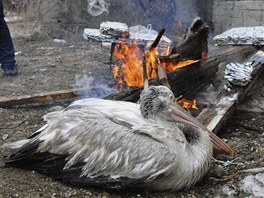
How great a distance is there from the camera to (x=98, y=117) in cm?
302

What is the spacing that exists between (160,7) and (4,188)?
7.49 meters

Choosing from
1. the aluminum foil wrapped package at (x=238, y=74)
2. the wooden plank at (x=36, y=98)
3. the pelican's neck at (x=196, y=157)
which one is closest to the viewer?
the pelican's neck at (x=196, y=157)

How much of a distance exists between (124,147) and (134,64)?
7.68ft

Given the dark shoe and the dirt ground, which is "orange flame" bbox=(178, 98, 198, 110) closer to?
the dirt ground

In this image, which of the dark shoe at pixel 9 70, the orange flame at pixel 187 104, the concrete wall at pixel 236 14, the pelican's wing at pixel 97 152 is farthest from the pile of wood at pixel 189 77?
the concrete wall at pixel 236 14

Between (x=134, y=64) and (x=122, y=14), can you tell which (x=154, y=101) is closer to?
(x=134, y=64)

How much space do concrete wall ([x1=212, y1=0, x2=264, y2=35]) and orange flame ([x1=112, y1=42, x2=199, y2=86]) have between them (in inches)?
139

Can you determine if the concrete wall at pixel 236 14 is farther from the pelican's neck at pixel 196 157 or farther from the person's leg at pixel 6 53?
the pelican's neck at pixel 196 157

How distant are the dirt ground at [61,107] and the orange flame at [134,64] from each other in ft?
1.45

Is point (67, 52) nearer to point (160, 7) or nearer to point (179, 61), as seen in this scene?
point (160, 7)

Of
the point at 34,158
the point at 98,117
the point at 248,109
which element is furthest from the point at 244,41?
the point at 34,158

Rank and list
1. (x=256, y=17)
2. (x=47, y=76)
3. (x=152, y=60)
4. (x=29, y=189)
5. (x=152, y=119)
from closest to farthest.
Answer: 1. (x=29, y=189)
2. (x=152, y=119)
3. (x=152, y=60)
4. (x=47, y=76)
5. (x=256, y=17)

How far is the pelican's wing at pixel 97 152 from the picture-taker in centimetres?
273

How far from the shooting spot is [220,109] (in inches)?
156
